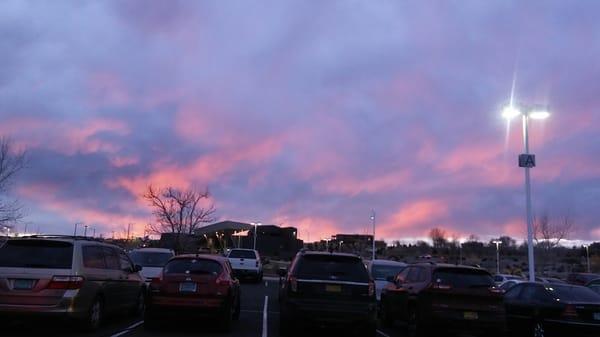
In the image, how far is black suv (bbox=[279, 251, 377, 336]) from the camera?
12.4 metres

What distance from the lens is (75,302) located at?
39.0 ft

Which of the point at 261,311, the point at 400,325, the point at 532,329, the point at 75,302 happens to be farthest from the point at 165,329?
the point at 532,329

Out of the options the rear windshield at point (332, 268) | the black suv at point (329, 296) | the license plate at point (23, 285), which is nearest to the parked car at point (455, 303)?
the black suv at point (329, 296)

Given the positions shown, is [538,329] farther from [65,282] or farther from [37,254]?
[37,254]

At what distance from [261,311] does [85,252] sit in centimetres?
708

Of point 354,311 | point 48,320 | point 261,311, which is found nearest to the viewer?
point 48,320

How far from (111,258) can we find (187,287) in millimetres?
2133

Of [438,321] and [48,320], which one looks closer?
[48,320]

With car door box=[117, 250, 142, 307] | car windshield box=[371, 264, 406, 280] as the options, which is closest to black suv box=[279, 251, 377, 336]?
car door box=[117, 250, 142, 307]

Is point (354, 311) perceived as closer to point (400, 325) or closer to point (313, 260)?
point (313, 260)

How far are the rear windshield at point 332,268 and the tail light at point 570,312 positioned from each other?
519 centimetres

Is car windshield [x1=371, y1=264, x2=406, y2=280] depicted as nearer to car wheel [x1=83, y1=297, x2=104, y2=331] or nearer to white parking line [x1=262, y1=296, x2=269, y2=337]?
white parking line [x1=262, y1=296, x2=269, y2=337]

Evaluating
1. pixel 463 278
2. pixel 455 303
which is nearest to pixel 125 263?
pixel 455 303

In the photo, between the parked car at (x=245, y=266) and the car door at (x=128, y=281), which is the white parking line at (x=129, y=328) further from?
the parked car at (x=245, y=266)
